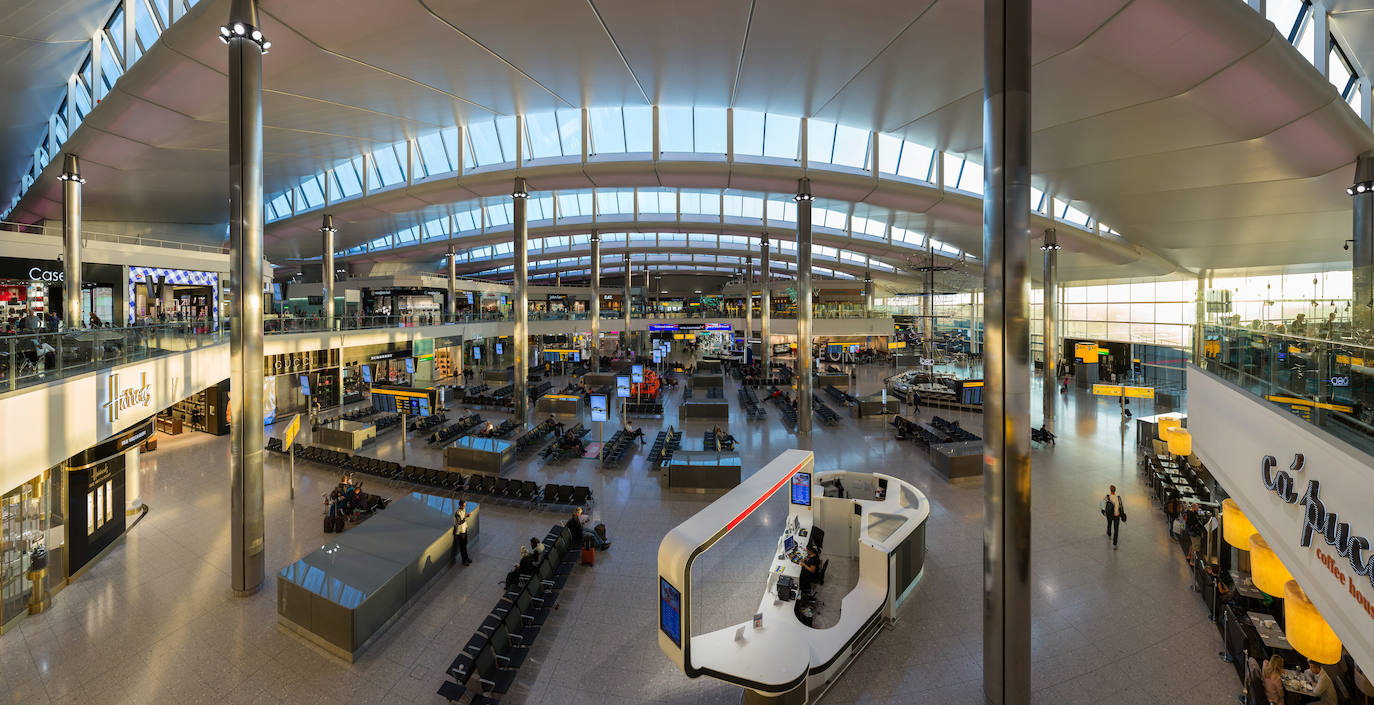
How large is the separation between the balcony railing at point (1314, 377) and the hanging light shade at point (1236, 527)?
1.64 m

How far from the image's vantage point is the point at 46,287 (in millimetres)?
16938

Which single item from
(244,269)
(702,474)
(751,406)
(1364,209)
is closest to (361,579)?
(244,269)

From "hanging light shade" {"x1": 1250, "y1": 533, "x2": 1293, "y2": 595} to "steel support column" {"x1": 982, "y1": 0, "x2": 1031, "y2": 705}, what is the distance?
2666 millimetres

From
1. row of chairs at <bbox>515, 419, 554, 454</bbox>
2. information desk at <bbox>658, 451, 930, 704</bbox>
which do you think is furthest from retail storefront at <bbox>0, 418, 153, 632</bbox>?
information desk at <bbox>658, 451, 930, 704</bbox>

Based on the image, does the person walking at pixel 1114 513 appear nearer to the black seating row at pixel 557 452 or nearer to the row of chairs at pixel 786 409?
the row of chairs at pixel 786 409

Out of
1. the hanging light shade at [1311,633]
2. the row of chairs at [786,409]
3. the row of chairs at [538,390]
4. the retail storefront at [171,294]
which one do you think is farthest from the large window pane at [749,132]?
the retail storefront at [171,294]

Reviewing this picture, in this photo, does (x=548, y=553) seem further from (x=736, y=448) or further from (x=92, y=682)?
(x=736, y=448)

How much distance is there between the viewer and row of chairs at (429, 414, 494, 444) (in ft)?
53.1

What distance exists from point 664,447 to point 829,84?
34.8ft

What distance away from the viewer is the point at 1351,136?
368 inches

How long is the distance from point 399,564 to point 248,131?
6952 millimetres

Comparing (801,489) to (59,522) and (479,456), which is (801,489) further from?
(59,522)

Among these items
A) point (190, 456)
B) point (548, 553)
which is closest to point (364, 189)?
point (190, 456)

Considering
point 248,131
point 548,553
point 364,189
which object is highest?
point 364,189
